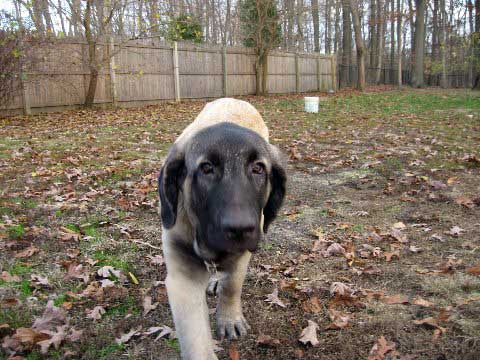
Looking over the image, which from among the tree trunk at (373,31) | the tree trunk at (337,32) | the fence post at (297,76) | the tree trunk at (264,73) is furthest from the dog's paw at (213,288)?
the tree trunk at (337,32)

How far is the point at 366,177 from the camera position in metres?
6.96

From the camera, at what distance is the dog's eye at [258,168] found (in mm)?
2615

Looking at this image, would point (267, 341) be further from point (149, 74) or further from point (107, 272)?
point (149, 74)

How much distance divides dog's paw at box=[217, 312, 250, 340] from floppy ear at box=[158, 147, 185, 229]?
0.84 m

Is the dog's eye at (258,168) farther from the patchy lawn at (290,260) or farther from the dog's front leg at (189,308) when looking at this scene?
the patchy lawn at (290,260)

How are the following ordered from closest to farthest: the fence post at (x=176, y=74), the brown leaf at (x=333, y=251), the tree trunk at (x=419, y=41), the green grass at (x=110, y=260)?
1. the green grass at (x=110, y=260)
2. the brown leaf at (x=333, y=251)
3. the fence post at (x=176, y=74)
4. the tree trunk at (x=419, y=41)

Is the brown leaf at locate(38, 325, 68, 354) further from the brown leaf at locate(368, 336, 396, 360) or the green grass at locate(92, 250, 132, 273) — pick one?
the brown leaf at locate(368, 336, 396, 360)

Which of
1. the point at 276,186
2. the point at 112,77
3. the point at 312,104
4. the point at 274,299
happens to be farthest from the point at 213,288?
the point at 112,77

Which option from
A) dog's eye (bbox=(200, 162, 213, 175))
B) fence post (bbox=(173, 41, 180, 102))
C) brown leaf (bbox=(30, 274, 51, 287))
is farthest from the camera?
fence post (bbox=(173, 41, 180, 102))

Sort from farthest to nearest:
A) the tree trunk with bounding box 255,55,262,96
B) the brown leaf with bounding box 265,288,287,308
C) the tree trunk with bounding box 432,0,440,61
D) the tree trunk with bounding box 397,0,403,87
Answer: the tree trunk with bounding box 432,0,440,61, the tree trunk with bounding box 397,0,403,87, the tree trunk with bounding box 255,55,262,96, the brown leaf with bounding box 265,288,287,308

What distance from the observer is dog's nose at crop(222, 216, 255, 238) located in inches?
88.1

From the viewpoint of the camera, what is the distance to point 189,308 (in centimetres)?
263

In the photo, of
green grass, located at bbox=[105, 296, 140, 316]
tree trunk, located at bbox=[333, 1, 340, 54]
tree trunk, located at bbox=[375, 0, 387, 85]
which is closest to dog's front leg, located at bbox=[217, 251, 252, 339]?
green grass, located at bbox=[105, 296, 140, 316]

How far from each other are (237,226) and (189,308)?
70 cm
